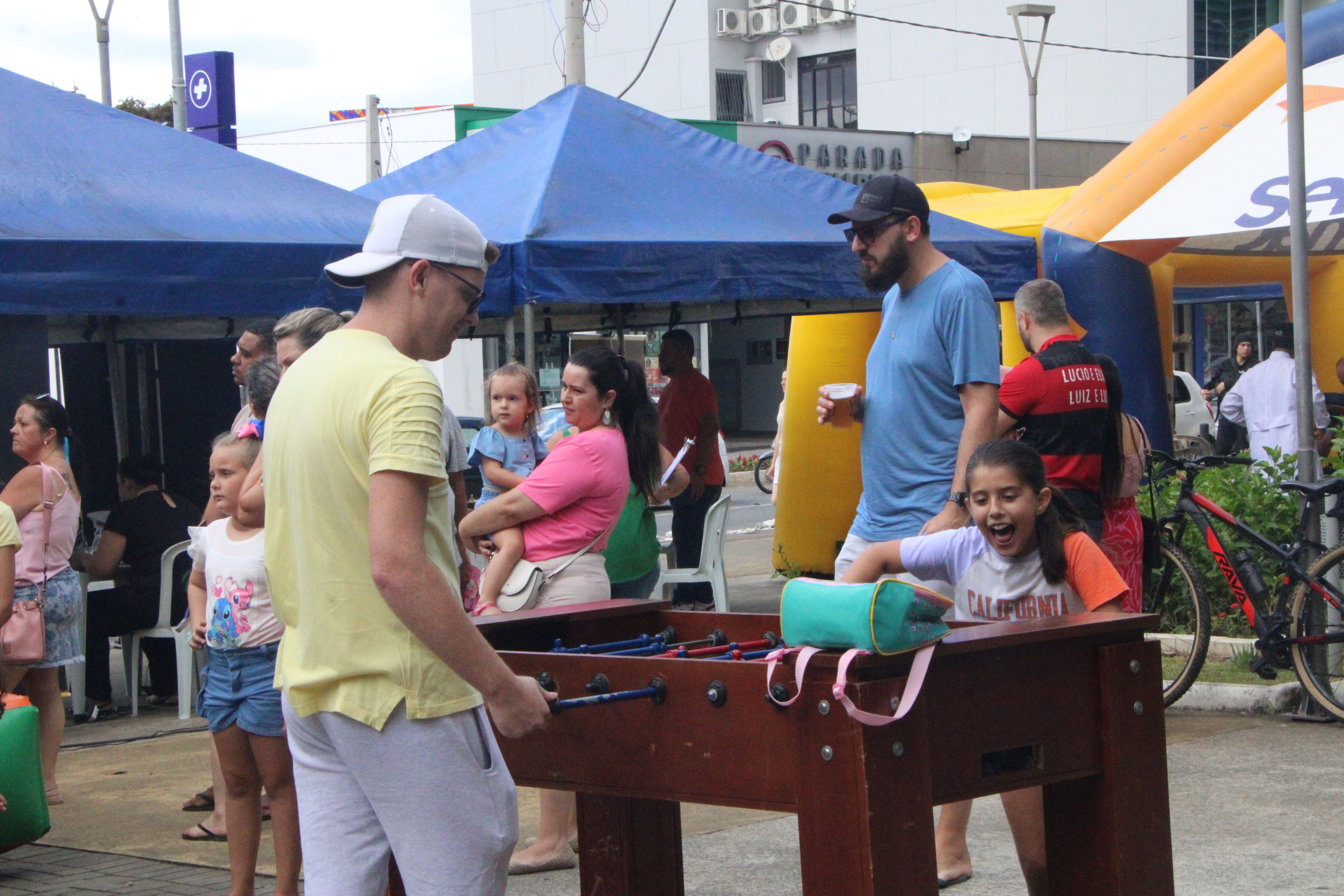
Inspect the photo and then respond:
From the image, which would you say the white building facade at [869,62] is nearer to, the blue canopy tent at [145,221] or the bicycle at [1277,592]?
the blue canopy tent at [145,221]

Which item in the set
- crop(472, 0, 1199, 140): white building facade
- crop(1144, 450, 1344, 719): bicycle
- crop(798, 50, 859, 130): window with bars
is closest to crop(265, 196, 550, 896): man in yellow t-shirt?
crop(1144, 450, 1344, 719): bicycle

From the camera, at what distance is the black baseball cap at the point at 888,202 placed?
4641mm

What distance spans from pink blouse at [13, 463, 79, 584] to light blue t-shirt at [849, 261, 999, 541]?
3.52 meters

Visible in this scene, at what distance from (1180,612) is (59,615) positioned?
535cm

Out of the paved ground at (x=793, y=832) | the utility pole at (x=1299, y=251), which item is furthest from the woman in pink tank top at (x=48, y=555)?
the utility pole at (x=1299, y=251)

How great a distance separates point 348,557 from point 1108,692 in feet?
5.09

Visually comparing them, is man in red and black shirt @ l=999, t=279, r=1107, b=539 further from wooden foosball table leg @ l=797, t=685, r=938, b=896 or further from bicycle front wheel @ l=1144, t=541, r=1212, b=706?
wooden foosball table leg @ l=797, t=685, r=938, b=896

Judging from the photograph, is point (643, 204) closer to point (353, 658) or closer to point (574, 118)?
point (574, 118)

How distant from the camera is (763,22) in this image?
40312 millimetres

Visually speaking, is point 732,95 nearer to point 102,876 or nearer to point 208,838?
point 208,838

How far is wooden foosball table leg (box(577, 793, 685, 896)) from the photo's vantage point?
4.00 meters

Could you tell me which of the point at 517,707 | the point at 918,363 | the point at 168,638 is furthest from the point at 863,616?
the point at 168,638

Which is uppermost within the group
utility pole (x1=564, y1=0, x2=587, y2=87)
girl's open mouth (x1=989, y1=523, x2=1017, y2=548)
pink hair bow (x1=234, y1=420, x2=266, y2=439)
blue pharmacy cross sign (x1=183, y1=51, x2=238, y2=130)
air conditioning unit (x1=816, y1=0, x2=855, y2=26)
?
air conditioning unit (x1=816, y1=0, x2=855, y2=26)

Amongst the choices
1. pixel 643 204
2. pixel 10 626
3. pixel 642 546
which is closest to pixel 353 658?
pixel 642 546
